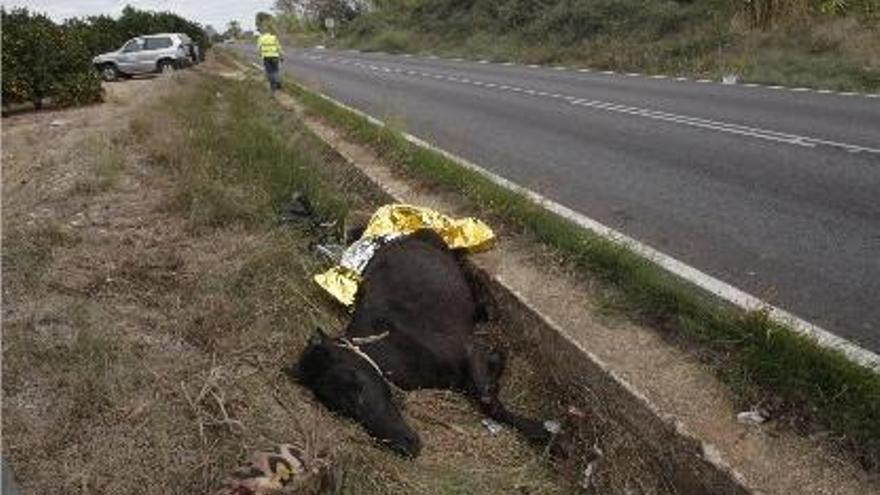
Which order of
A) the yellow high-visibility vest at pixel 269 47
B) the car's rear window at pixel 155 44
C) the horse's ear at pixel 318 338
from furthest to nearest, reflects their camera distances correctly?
1. the car's rear window at pixel 155 44
2. the yellow high-visibility vest at pixel 269 47
3. the horse's ear at pixel 318 338

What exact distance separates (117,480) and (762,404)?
8.51 feet

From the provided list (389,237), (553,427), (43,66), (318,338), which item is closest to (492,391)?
(553,427)

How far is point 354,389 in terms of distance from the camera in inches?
172

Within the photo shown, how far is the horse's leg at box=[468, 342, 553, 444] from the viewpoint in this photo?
438 cm

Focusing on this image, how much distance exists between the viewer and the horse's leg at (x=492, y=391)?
172 inches

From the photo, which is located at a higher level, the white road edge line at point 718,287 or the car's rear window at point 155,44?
the car's rear window at point 155,44

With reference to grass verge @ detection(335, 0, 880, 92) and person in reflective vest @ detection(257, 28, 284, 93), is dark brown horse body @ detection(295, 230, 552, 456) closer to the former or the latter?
grass verge @ detection(335, 0, 880, 92)

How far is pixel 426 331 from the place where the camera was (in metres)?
4.96

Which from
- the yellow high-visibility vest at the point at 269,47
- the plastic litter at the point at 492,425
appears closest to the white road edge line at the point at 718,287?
the plastic litter at the point at 492,425

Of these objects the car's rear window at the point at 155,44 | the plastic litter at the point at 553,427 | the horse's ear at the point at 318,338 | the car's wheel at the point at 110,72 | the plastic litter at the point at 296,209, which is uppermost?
the car's rear window at the point at 155,44

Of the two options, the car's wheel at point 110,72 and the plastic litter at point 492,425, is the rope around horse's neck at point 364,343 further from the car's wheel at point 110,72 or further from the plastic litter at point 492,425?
the car's wheel at point 110,72

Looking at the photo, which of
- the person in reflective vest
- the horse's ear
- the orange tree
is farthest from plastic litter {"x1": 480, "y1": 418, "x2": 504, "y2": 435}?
the orange tree

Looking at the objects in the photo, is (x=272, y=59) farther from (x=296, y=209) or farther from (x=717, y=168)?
(x=296, y=209)

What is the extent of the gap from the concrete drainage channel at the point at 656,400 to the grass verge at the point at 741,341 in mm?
122
